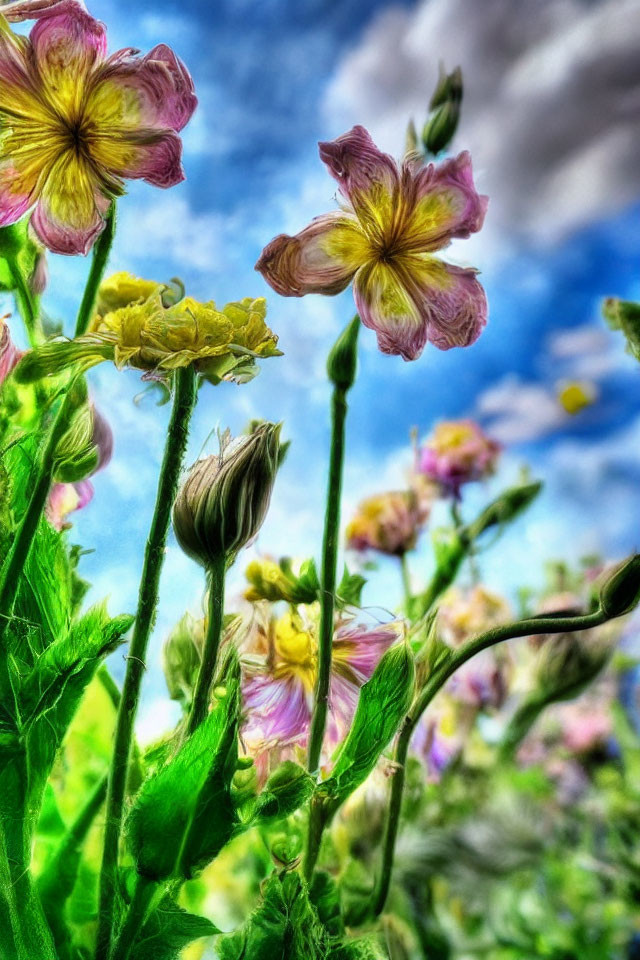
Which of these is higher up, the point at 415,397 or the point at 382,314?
the point at 415,397

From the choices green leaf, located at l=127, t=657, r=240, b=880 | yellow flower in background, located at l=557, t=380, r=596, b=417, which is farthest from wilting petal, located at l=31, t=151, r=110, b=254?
yellow flower in background, located at l=557, t=380, r=596, b=417

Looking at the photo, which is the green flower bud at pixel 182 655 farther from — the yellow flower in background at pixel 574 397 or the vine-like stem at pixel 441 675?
the yellow flower in background at pixel 574 397

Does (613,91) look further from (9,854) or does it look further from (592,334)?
(9,854)

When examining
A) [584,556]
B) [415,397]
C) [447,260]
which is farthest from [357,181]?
[415,397]

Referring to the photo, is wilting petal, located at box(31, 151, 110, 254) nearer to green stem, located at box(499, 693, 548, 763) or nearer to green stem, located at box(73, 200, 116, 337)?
green stem, located at box(73, 200, 116, 337)

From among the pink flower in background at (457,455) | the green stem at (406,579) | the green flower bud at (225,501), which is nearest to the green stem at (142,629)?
the green flower bud at (225,501)
